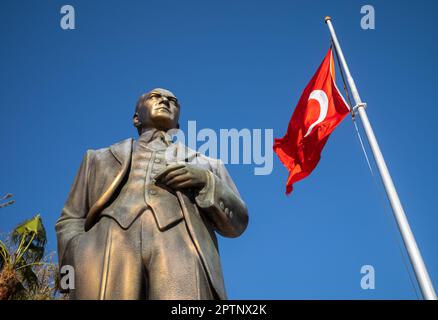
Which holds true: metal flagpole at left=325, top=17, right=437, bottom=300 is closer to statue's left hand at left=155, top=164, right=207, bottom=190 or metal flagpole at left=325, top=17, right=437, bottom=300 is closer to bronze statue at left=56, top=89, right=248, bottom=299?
bronze statue at left=56, top=89, right=248, bottom=299

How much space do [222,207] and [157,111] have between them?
1544 millimetres

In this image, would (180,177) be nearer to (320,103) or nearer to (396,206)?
(396,206)

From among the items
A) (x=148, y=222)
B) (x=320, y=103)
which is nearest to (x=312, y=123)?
(x=320, y=103)

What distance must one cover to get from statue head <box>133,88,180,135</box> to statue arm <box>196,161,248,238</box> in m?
1.12

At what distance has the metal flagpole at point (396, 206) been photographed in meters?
6.15

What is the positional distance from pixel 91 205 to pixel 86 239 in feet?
1.75

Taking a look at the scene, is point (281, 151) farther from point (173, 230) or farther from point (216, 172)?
point (173, 230)

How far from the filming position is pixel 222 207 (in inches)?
178

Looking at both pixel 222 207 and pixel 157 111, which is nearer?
pixel 222 207

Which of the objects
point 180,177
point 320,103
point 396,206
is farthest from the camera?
point 320,103

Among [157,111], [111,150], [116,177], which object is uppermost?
[157,111]

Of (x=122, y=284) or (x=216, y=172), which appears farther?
(x=216, y=172)
